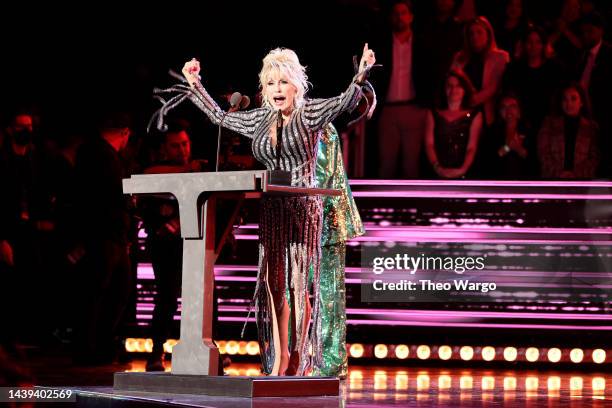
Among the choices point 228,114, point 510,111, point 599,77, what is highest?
point 599,77

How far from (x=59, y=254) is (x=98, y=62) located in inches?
78.1

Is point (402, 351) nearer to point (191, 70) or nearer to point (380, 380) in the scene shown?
point (380, 380)

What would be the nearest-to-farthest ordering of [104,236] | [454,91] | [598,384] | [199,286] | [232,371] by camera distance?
1. [199,286]
2. [598,384]
3. [232,371]
4. [104,236]
5. [454,91]

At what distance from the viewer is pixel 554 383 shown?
692cm

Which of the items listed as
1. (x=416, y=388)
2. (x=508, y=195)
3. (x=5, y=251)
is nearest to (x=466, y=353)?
(x=508, y=195)

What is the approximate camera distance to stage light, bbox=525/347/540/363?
8.24m

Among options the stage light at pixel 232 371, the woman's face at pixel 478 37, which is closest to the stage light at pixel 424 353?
the stage light at pixel 232 371

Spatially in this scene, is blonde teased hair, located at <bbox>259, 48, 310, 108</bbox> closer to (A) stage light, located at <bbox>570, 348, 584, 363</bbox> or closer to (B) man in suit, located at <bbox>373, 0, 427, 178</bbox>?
(B) man in suit, located at <bbox>373, 0, 427, 178</bbox>

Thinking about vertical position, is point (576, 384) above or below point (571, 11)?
below

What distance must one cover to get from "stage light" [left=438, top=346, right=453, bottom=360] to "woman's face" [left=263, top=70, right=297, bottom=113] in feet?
10.5

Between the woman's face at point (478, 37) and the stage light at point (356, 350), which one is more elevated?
the woman's face at point (478, 37)

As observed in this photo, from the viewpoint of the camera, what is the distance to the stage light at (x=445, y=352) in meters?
8.30

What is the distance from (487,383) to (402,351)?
1.61 meters

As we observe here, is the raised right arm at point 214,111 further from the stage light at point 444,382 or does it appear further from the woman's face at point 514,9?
the woman's face at point 514,9
